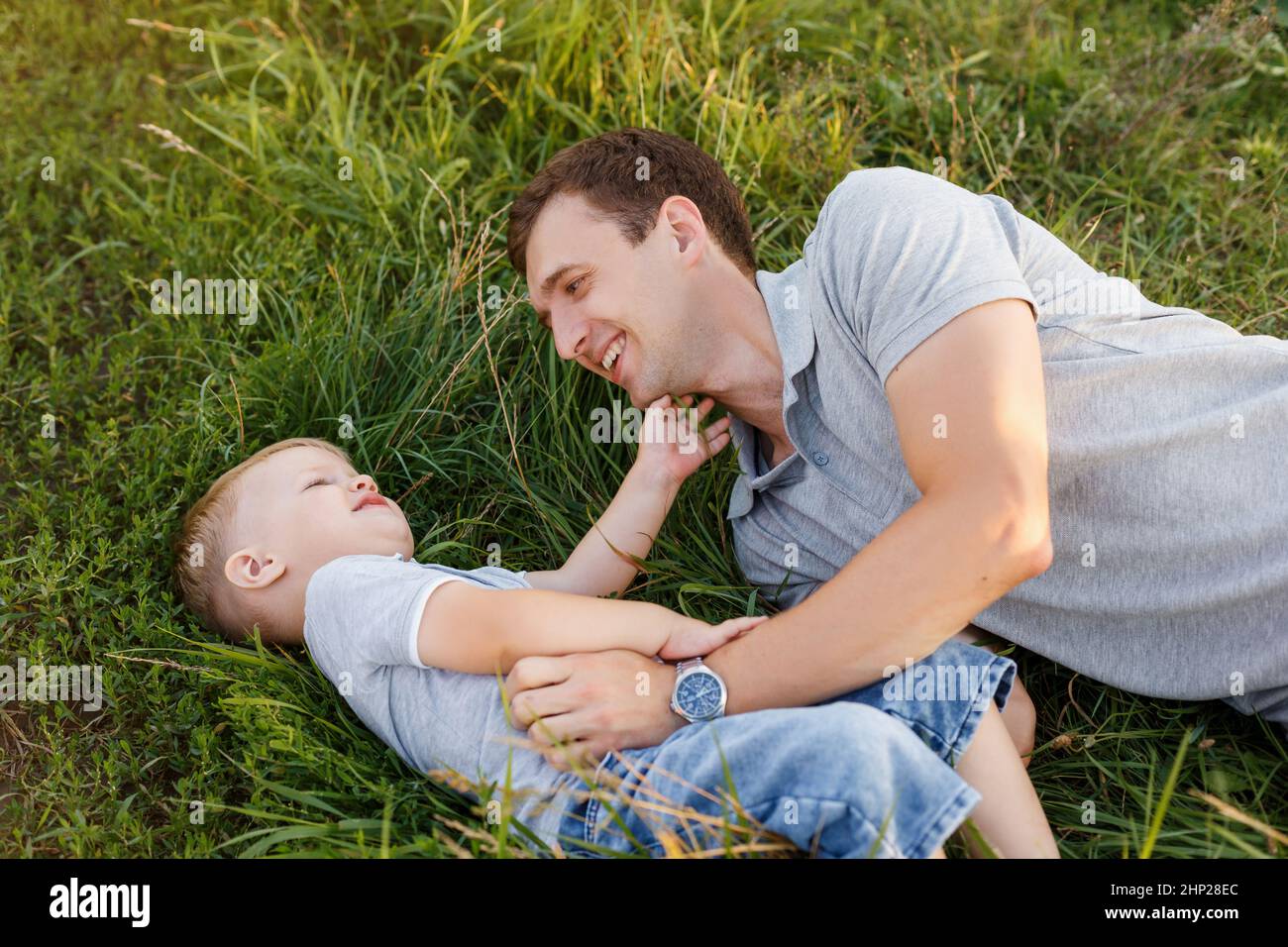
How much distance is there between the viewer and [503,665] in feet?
7.40

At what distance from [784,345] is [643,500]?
0.62m

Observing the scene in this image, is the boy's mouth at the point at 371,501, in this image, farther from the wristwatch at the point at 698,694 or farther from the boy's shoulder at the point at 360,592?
the wristwatch at the point at 698,694

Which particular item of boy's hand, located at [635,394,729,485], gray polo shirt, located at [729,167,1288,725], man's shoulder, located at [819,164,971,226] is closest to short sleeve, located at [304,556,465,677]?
boy's hand, located at [635,394,729,485]

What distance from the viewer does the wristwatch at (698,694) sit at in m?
2.18

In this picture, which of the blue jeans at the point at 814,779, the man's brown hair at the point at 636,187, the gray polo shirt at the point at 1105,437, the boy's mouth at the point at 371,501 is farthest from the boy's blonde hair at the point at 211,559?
the gray polo shirt at the point at 1105,437

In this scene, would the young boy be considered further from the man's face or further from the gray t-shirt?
the man's face

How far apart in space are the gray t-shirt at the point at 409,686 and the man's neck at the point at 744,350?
0.79 metres

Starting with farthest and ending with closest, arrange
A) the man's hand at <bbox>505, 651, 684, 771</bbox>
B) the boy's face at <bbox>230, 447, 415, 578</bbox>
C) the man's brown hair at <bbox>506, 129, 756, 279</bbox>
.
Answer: the man's brown hair at <bbox>506, 129, 756, 279</bbox> → the boy's face at <bbox>230, 447, 415, 578</bbox> → the man's hand at <bbox>505, 651, 684, 771</bbox>

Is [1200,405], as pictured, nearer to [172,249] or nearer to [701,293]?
[701,293]

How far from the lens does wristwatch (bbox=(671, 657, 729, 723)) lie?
2.18m

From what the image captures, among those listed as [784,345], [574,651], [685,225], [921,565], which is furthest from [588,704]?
[685,225]

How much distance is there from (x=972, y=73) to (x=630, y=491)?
236 cm

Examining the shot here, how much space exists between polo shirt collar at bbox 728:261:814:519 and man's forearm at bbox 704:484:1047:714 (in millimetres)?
526
